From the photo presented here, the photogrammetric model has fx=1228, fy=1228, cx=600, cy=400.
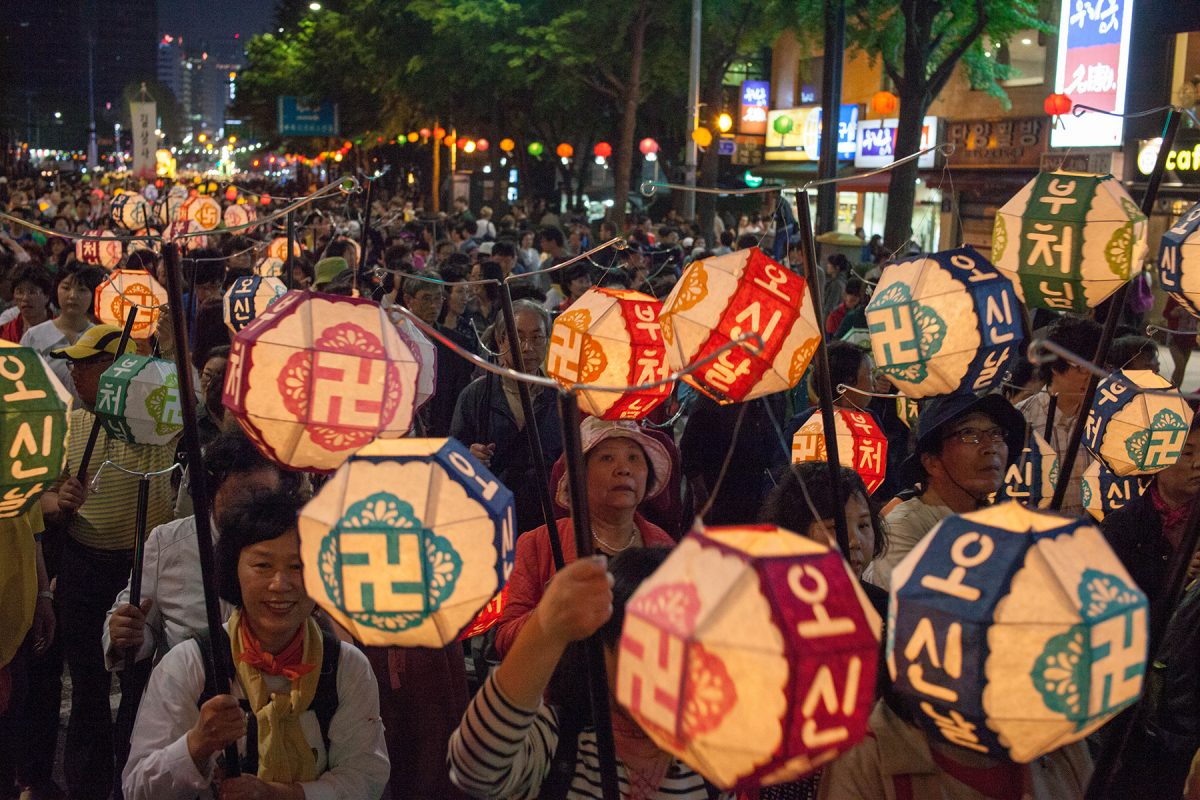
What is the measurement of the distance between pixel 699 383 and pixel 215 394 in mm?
2547

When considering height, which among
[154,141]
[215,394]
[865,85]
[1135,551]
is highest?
[865,85]

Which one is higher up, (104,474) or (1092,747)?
(104,474)

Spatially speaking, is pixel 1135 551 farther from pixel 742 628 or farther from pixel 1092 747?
pixel 742 628

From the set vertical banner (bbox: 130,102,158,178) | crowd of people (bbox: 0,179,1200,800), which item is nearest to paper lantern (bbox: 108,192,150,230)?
vertical banner (bbox: 130,102,158,178)

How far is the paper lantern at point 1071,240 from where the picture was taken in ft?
13.9

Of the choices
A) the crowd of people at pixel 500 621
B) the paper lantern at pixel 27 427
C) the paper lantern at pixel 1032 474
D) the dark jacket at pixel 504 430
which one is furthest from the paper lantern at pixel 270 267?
the paper lantern at pixel 27 427

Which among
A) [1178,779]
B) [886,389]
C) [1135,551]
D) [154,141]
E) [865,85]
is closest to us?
[1178,779]

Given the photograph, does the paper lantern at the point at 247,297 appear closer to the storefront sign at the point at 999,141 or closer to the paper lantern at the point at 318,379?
the paper lantern at the point at 318,379

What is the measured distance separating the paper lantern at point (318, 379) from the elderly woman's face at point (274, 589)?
0.26m

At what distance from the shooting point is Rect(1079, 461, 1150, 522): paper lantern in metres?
5.52

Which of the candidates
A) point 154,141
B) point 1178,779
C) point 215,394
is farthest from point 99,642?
point 154,141

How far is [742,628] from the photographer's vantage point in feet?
6.38

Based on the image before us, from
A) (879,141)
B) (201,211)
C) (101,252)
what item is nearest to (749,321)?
(101,252)

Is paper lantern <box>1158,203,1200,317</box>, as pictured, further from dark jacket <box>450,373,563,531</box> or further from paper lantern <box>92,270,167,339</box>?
paper lantern <box>92,270,167,339</box>
